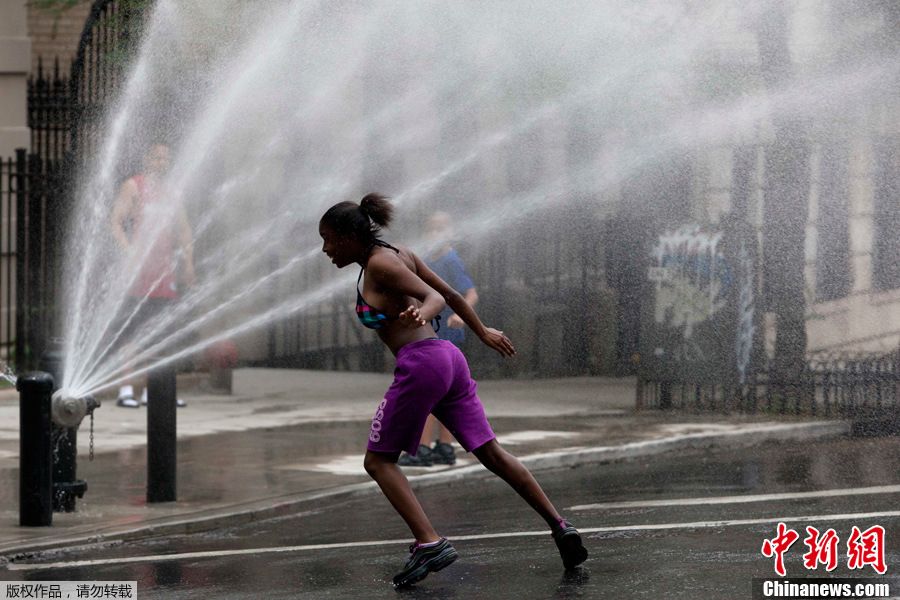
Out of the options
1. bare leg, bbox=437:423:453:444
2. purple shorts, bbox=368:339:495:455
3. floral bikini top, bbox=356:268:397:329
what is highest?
floral bikini top, bbox=356:268:397:329

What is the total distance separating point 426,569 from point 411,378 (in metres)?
0.79

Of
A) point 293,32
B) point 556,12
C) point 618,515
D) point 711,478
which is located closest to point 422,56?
point 556,12

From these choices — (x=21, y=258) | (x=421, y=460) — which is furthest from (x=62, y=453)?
(x=21, y=258)

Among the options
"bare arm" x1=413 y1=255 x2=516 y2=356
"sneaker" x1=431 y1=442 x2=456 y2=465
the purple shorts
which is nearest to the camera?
the purple shorts

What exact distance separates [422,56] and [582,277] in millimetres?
3535

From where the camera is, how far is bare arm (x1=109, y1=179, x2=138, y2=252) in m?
12.4

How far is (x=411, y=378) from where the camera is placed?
24.2ft

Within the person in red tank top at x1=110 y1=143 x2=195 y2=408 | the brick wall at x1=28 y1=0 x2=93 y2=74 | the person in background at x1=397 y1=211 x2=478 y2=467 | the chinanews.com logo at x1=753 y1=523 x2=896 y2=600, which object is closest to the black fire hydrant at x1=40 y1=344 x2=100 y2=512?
the person in red tank top at x1=110 y1=143 x2=195 y2=408

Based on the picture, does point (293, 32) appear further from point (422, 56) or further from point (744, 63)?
point (744, 63)

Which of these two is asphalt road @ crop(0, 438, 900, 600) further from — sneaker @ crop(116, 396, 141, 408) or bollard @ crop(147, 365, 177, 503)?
sneaker @ crop(116, 396, 141, 408)

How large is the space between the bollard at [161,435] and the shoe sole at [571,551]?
3545 millimetres

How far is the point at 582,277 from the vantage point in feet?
60.4

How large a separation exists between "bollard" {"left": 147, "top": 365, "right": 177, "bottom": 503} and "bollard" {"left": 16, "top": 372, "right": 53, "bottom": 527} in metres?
1.03

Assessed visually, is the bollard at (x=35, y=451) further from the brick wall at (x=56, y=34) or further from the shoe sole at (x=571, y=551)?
the brick wall at (x=56, y=34)
